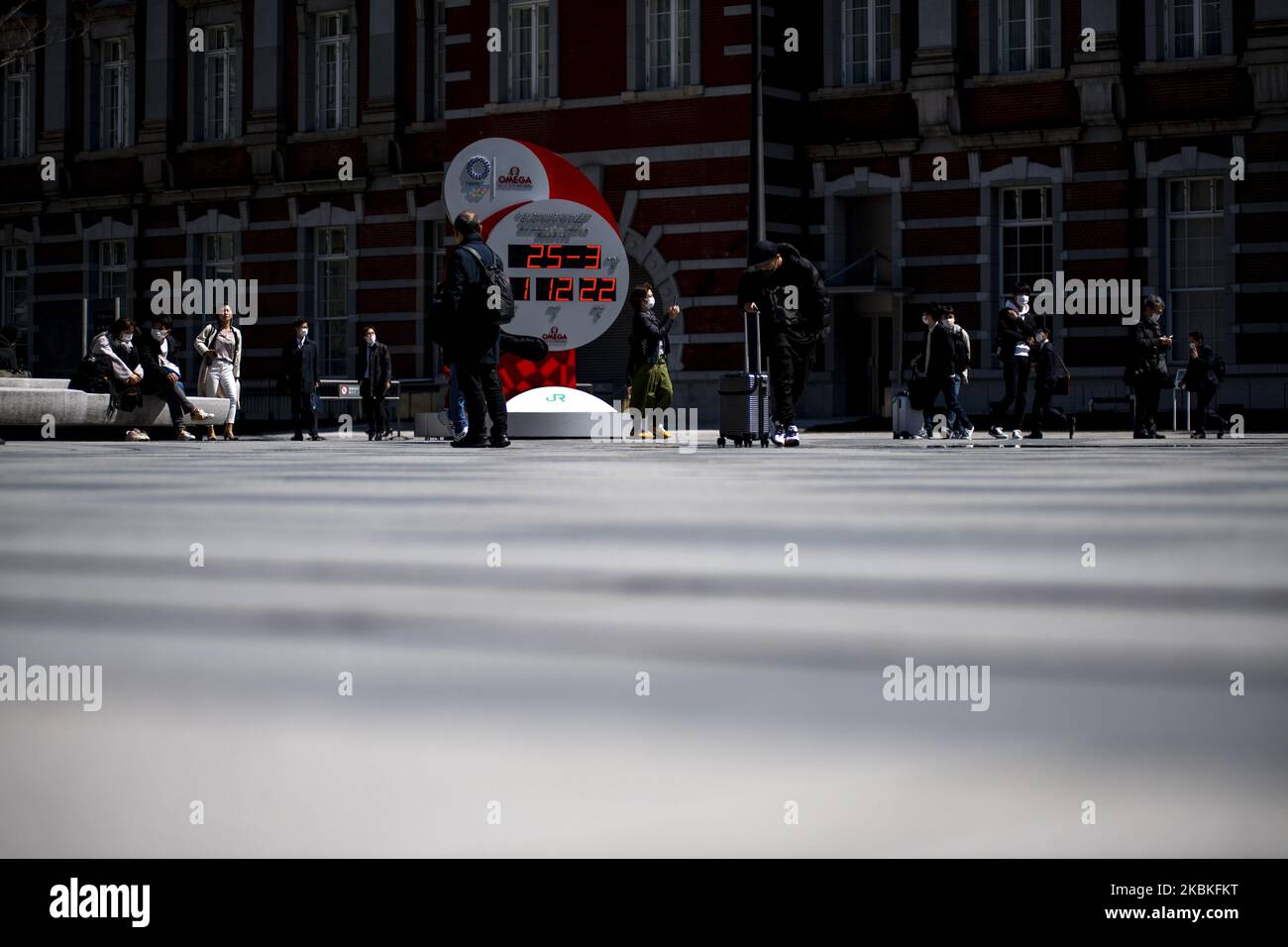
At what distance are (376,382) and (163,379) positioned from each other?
12.3 ft

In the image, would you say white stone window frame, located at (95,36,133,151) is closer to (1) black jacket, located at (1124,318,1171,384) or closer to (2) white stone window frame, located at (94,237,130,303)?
(2) white stone window frame, located at (94,237,130,303)

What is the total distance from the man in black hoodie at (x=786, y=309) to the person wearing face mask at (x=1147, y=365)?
18.6 feet

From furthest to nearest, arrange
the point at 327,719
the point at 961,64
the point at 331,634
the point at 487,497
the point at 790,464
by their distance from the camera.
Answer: the point at 961,64 → the point at 790,464 → the point at 487,497 → the point at 331,634 → the point at 327,719

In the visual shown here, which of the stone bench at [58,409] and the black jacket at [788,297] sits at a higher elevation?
the black jacket at [788,297]

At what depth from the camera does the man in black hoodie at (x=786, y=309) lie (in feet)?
60.8

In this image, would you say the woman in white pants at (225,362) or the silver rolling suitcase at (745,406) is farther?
the woman in white pants at (225,362)

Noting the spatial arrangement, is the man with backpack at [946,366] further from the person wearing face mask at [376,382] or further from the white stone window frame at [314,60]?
the white stone window frame at [314,60]

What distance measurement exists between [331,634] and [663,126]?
104ft

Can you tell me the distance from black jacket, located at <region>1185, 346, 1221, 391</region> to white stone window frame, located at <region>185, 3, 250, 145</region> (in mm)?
24792

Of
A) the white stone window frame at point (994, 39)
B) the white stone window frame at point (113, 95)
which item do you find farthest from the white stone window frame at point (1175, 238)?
the white stone window frame at point (113, 95)

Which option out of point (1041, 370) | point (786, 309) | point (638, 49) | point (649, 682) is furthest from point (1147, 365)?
point (649, 682)

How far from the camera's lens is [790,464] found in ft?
48.2

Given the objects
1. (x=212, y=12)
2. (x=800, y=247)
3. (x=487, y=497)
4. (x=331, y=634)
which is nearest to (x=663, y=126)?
(x=800, y=247)
